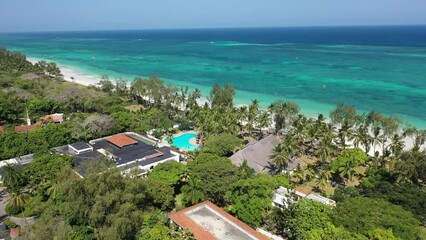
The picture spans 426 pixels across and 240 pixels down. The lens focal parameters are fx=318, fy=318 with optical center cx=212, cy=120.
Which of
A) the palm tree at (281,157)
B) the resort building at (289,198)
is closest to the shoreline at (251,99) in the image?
the palm tree at (281,157)

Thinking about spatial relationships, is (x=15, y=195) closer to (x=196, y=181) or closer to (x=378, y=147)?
(x=196, y=181)

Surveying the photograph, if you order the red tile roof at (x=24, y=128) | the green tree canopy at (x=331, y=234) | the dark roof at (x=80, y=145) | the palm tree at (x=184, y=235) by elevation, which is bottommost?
the red tile roof at (x=24, y=128)

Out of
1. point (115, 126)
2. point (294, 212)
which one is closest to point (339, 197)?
point (294, 212)

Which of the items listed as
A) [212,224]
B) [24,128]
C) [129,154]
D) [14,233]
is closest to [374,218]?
[212,224]

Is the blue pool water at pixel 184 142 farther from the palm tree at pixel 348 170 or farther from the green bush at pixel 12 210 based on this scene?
the green bush at pixel 12 210

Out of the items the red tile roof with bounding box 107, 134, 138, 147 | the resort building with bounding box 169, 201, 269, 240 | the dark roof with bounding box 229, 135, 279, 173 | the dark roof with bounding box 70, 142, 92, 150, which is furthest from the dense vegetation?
the red tile roof with bounding box 107, 134, 138, 147

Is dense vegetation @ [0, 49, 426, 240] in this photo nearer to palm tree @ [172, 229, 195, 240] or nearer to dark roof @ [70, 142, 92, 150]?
palm tree @ [172, 229, 195, 240]
